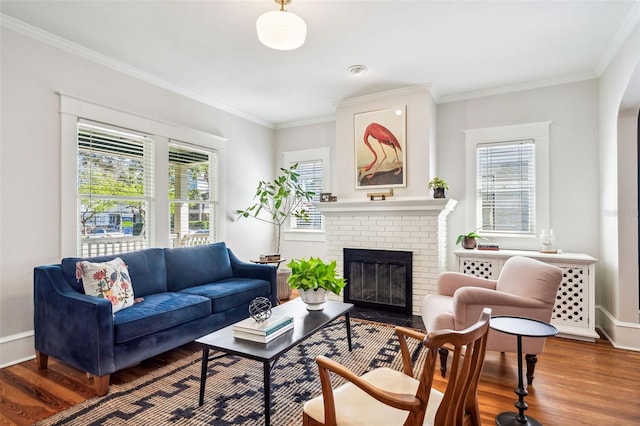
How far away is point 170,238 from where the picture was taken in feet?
13.4

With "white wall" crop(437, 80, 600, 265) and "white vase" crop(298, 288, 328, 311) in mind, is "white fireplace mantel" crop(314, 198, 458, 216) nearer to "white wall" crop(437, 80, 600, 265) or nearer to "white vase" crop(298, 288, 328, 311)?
"white wall" crop(437, 80, 600, 265)

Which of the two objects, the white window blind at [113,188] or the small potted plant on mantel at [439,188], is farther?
→ the small potted plant on mantel at [439,188]

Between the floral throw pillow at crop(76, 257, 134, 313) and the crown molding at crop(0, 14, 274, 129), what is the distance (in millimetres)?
1972

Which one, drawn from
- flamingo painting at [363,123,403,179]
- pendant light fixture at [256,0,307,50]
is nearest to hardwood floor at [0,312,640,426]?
flamingo painting at [363,123,403,179]

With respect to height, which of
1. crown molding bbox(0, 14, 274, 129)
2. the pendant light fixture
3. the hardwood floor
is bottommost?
the hardwood floor

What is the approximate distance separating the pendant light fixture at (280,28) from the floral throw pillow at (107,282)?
215cm

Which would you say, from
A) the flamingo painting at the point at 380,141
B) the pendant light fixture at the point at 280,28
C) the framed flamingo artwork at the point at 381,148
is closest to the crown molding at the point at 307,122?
the framed flamingo artwork at the point at 381,148

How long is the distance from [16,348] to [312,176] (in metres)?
4.02

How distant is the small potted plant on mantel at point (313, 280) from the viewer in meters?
2.62

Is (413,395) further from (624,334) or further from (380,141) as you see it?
(380,141)

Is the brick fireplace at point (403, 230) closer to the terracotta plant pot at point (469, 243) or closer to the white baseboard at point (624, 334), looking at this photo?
the terracotta plant pot at point (469, 243)

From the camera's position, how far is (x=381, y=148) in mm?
4336

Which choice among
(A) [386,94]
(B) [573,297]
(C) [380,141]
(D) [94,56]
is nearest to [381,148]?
(C) [380,141]

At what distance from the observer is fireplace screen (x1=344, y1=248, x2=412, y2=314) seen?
4156 mm
